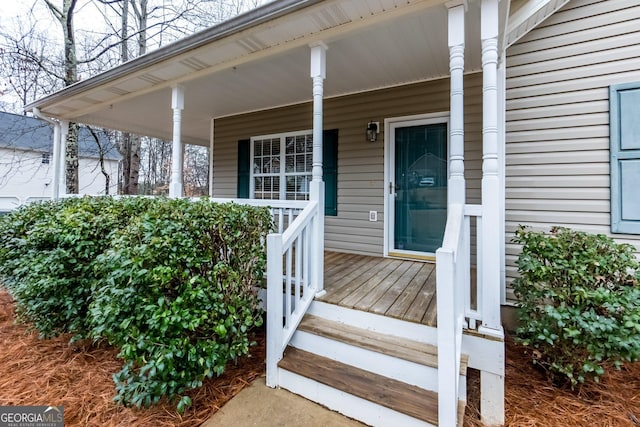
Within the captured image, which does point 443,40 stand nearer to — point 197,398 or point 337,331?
point 337,331

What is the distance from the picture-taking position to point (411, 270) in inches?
134

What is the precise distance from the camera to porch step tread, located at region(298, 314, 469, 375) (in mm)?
1892

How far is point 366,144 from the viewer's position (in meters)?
4.35

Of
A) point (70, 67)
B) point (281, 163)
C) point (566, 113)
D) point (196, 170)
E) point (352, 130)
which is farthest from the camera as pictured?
point (196, 170)

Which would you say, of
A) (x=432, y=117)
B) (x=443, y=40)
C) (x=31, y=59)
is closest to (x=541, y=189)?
(x=432, y=117)

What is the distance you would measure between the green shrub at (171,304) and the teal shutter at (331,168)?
259 centimetres

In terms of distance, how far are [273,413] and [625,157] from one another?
361cm

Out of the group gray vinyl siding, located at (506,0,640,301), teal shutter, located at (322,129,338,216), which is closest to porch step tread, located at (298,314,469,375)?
gray vinyl siding, located at (506,0,640,301)

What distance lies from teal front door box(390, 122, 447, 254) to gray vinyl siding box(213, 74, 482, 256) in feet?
0.66

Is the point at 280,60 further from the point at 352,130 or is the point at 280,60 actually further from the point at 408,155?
the point at 408,155

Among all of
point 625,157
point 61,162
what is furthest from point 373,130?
point 61,162

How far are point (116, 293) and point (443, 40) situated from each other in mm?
3421

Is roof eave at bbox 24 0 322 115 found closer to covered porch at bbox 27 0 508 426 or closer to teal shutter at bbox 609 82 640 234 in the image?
covered porch at bbox 27 0 508 426

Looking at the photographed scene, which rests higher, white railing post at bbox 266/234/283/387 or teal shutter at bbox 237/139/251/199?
teal shutter at bbox 237/139/251/199
